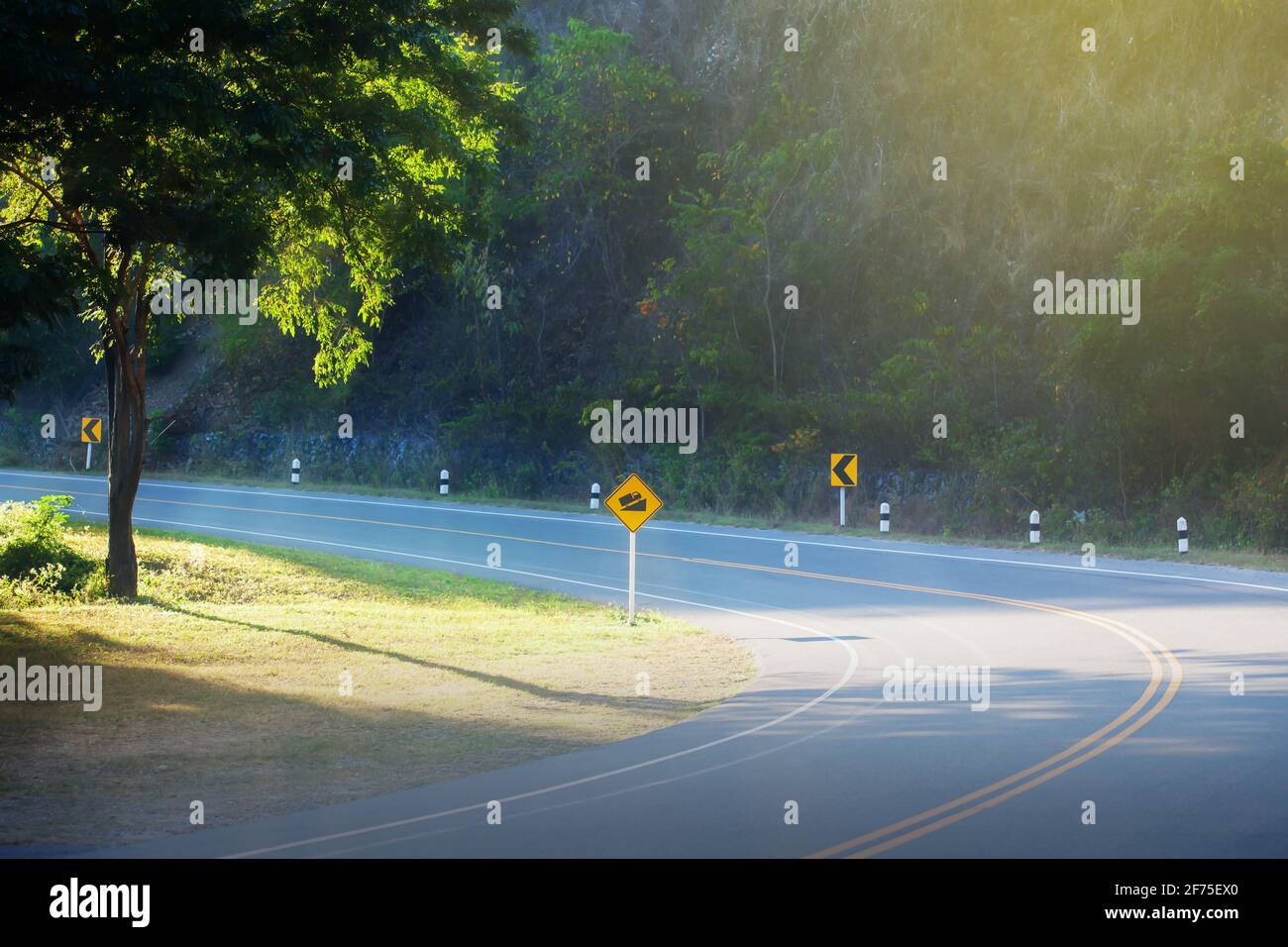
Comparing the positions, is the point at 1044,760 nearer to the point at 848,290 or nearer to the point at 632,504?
the point at 632,504

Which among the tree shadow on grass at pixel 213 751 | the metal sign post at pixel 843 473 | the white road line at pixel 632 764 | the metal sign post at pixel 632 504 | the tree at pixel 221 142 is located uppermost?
the tree at pixel 221 142

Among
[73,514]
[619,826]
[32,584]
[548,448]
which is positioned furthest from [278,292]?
[548,448]

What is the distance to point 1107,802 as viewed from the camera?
29.2ft

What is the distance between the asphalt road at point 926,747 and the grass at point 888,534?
1492 millimetres

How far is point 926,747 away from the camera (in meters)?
10.9

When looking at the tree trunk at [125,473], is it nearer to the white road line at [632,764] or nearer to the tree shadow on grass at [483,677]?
the tree shadow on grass at [483,677]

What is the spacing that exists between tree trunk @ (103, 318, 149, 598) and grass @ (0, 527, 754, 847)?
0.65m

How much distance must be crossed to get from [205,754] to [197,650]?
17.2 feet

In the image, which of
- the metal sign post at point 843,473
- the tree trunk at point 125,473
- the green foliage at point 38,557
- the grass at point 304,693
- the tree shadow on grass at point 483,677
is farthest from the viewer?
the metal sign post at point 843,473

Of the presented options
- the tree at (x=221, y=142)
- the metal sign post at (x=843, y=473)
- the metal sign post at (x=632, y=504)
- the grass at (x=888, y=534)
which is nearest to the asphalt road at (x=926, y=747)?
the grass at (x=888, y=534)

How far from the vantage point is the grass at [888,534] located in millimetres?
25500

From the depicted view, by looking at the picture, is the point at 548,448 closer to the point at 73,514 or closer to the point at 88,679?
the point at 73,514

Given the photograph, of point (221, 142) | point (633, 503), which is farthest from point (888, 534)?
point (221, 142)

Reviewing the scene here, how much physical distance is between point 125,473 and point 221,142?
6759mm
